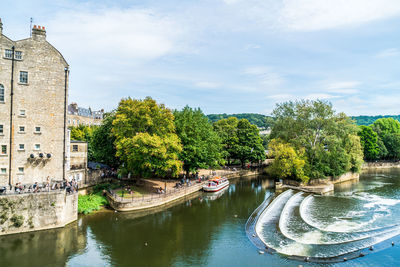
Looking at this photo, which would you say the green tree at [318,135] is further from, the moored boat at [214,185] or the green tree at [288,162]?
the moored boat at [214,185]

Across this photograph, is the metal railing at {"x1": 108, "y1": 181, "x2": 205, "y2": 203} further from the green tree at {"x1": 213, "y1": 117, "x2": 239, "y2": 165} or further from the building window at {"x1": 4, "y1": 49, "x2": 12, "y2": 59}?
the green tree at {"x1": 213, "y1": 117, "x2": 239, "y2": 165}

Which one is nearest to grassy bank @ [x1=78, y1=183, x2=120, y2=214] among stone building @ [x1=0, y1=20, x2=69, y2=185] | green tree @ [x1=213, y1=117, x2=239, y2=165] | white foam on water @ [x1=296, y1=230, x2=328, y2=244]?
stone building @ [x1=0, y1=20, x2=69, y2=185]

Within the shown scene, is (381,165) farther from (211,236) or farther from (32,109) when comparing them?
(32,109)

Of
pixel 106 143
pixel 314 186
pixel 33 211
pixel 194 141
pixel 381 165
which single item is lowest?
pixel 314 186

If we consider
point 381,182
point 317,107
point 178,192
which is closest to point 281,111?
point 317,107

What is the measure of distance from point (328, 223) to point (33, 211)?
98.3ft

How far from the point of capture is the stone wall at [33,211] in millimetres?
25750

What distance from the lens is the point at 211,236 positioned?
2784 centimetres

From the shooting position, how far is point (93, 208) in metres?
33.7

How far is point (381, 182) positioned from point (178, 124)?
45040 mm

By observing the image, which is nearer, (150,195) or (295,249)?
(295,249)

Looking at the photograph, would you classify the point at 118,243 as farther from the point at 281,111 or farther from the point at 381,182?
the point at 381,182

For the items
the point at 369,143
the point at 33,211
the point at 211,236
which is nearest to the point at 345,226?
the point at 211,236

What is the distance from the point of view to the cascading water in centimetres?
2459
